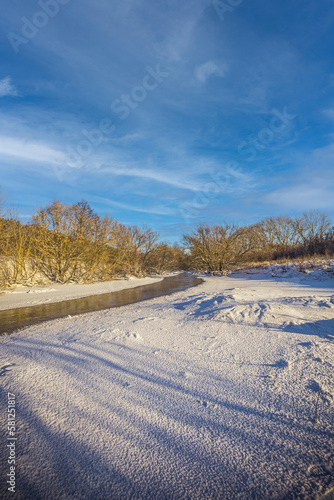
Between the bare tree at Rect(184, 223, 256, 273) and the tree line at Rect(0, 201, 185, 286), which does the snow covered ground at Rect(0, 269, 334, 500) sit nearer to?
the tree line at Rect(0, 201, 185, 286)

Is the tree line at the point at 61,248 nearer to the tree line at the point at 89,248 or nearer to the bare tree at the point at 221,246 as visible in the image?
the tree line at the point at 89,248

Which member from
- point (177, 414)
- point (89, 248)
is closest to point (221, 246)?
point (89, 248)

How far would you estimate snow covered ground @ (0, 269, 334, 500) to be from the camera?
135 cm

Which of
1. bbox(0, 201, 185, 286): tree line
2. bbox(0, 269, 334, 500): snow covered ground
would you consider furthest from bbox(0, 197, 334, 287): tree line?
bbox(0, 269, 334, 500): snow covered ground

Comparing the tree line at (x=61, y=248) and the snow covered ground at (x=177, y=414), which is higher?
the tree line at (x=61, y=248)

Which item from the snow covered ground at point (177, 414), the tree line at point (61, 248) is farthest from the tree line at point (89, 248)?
the snow covered ground at point (177, 414)

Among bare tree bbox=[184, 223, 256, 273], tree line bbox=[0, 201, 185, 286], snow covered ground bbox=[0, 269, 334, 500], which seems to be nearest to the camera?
snow covered ground bbox=[0, 269, 334, 500]

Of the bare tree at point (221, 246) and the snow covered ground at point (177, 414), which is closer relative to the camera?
the snow covered ground at point (177, 414)

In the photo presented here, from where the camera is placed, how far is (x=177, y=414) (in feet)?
6.37

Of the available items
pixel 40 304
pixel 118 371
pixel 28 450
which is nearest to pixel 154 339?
pixel 118 371

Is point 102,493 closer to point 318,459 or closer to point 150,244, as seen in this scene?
point 318,459

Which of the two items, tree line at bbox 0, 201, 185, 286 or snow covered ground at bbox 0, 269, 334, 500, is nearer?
snow covered ground at bbox 0, 269, 334, 500

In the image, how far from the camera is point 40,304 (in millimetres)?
8773

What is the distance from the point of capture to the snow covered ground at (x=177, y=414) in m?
1.35
